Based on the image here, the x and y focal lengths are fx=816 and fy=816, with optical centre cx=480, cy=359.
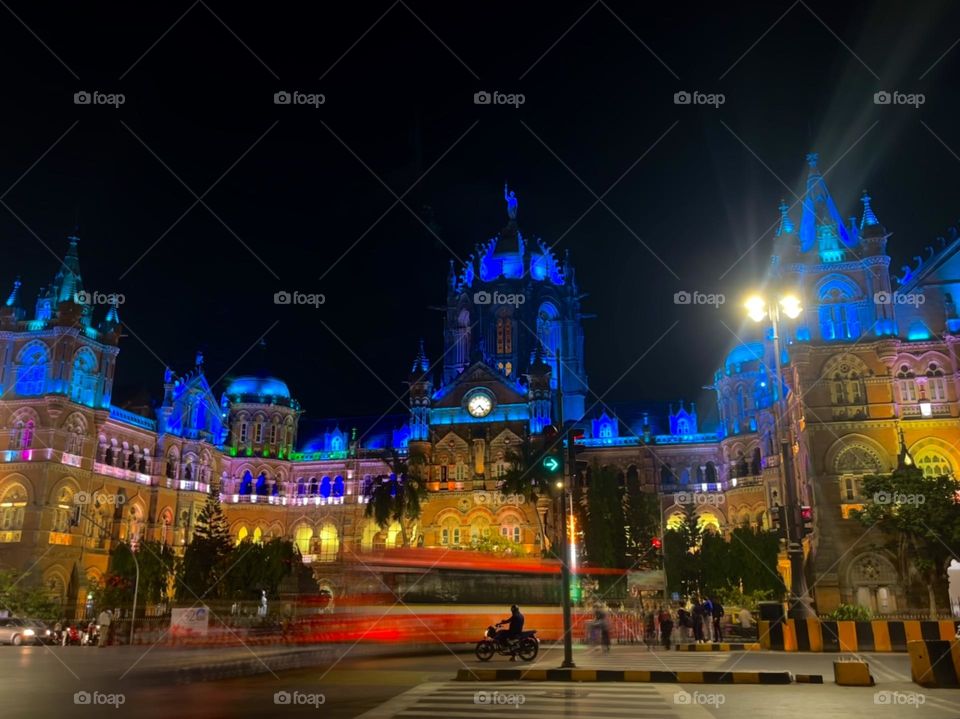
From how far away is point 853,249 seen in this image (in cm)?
4984

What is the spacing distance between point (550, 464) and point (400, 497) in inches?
1739

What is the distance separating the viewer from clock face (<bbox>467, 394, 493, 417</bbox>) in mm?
66188

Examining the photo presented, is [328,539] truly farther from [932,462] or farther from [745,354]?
[932,462]

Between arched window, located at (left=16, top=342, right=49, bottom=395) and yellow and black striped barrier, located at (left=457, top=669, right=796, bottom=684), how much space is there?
45943 millimetres

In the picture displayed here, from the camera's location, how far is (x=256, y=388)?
75750 mm

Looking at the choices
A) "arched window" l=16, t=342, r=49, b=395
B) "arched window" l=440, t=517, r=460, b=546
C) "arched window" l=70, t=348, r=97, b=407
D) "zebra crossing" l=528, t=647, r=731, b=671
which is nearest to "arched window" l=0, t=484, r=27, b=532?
"arched window" l=16, t=342, r=49, b=395

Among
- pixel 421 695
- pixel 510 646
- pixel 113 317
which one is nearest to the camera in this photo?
pixel 421 695

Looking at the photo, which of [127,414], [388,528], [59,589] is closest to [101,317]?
[127,414]

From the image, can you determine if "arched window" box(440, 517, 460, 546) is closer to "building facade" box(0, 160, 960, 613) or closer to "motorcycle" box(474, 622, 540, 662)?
"building facade" box(0, 160, 960, 613)

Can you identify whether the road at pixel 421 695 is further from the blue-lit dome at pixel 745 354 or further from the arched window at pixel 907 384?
the blue-lit dome at pixel 745 354

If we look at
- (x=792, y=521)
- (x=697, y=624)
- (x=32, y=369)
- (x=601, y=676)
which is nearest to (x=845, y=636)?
(x=792, y=521)

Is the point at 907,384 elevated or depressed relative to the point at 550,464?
elevated

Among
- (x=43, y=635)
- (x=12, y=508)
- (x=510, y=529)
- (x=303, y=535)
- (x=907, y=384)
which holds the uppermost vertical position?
(x=907, y=384)

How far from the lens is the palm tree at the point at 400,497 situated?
202 ft
